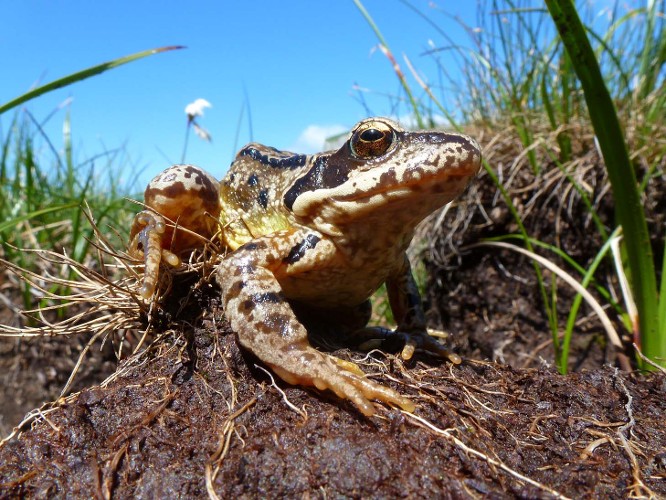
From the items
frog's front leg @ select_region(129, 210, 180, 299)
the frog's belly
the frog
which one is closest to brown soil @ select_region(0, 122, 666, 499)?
the frog

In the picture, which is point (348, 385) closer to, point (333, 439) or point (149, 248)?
point (333, 439)

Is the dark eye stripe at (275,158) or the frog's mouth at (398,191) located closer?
the frog's mouth at (398,191)

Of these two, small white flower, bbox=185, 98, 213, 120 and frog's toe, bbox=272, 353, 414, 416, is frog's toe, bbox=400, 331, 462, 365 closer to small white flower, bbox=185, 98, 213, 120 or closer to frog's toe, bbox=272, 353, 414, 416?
frog's toe, bbox=272, 353, 414, 416

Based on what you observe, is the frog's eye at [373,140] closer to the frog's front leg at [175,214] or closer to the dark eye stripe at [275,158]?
the dark eye stripe at [275,158]

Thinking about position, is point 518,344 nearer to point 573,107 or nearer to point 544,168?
point 544,168

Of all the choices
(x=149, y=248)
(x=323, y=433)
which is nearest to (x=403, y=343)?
(x=323, y=433)

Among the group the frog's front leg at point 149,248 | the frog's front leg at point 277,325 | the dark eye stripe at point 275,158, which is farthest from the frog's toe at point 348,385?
the dark eye stripe at point 275,158

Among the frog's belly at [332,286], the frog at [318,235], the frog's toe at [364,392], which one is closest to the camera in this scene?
the frog's toe at [364,392]
